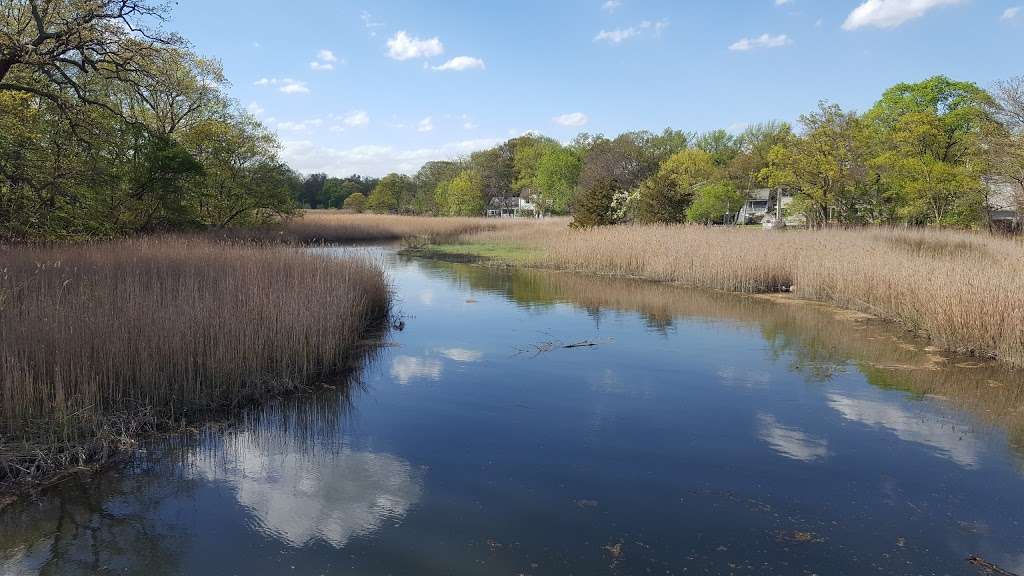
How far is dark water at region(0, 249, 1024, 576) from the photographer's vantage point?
3.81 m

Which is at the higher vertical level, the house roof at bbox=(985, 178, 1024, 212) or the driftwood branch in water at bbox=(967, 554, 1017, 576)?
the house roof at bbox=(985, 178, 1024, 212)

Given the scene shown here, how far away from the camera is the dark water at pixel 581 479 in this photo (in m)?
3.81

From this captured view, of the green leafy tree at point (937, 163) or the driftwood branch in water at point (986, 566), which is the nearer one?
the driftwood branch in water at point (986, 566)

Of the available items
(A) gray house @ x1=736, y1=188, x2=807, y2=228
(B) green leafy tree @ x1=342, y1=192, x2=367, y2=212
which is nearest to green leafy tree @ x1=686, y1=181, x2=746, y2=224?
(A) gray house @ x1=736, y1=188, x2=807, y2=228

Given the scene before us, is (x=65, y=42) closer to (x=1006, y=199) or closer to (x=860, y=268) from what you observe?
(x=860, y=268)

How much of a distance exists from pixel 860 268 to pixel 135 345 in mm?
13299

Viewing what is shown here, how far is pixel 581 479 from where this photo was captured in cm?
489

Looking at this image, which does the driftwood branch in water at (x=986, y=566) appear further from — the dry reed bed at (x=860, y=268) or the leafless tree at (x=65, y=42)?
the leafless tree at (x=65, y=42)

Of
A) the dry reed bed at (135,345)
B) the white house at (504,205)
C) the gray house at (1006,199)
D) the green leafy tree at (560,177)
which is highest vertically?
the green leafy tree at (560,177)

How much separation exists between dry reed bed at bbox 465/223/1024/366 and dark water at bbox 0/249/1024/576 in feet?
2.79

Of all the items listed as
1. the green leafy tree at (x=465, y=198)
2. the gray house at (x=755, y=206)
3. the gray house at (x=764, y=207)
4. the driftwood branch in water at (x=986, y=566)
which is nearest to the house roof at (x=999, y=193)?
the gray house at (x=764, y=207)

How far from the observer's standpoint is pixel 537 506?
4.43 metres

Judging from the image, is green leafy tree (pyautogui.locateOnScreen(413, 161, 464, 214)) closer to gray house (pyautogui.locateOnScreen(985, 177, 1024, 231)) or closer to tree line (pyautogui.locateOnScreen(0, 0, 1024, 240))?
tree line (pyautogui.locateOnScreen(0, 0, 1024, 240))

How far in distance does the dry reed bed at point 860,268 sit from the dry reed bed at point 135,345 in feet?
29.7
